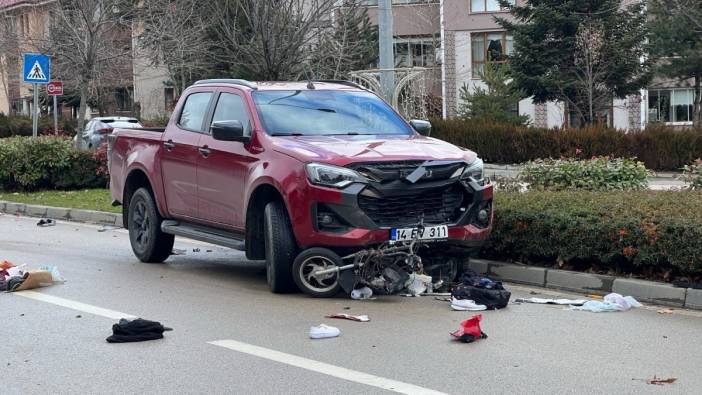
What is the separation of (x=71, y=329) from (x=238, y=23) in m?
14.8

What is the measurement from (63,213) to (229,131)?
8.85 meters

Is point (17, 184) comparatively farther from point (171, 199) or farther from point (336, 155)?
point (336, 155)

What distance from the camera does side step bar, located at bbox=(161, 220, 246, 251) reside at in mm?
9945

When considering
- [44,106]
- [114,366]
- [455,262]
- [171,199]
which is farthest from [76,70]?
[44,106]

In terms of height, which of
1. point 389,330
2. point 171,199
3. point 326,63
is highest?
point 326,63

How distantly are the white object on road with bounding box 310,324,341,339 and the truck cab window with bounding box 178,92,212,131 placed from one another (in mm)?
3928

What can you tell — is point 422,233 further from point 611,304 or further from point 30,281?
point 30,281

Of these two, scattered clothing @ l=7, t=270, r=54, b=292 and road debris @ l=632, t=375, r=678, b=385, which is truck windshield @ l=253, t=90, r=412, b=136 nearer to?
scattered clothing @ l=7, t=270, r=54, b=292

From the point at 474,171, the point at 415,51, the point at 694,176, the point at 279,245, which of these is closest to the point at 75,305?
the point at 279,245

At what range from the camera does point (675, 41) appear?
49438mm

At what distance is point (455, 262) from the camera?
9.65 metres

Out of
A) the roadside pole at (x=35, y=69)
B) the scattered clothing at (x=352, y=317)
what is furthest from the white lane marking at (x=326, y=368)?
the roadside pole at (x=35, y=69)

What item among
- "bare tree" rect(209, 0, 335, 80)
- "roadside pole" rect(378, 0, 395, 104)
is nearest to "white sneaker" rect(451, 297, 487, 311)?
"roadside pole" rect(378, 0, 395, 104)

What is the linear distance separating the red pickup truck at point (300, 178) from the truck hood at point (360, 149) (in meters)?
0.01
